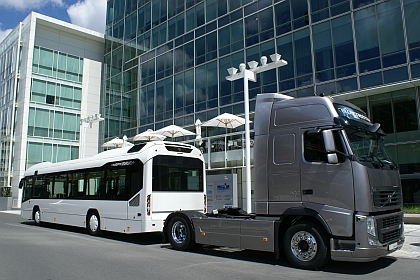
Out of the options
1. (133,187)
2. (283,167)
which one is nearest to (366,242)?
(283,167)

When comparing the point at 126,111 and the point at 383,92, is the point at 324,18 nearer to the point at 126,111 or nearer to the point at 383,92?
the point at 383,92

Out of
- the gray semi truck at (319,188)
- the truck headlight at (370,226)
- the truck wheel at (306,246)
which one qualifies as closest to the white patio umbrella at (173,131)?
the gray semi truck at (319,188)

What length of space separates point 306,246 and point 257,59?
17.7 m

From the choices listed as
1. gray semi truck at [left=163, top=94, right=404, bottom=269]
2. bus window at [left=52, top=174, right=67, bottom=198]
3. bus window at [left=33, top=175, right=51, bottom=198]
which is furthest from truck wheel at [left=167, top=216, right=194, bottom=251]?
bus window at [left=33, top=175, right=51, bottom=198]

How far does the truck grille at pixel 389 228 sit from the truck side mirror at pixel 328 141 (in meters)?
1.54

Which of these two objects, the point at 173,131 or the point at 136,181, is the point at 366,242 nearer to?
the point at 136,181

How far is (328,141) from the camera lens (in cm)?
689

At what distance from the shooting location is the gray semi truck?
670 centimetres

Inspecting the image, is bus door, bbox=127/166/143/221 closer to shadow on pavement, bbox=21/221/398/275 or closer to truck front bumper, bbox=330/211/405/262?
shadow on pavement, bbox=21/221/398/275

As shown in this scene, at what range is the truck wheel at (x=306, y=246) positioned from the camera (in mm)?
6934

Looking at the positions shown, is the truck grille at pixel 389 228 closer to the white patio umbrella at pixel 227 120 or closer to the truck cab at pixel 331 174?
the truck cab at pixel 331 174

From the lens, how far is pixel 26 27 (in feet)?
121

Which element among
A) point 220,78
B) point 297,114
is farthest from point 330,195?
point 220,78

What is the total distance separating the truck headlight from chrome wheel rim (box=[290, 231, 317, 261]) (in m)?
1.02
